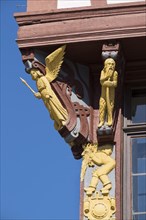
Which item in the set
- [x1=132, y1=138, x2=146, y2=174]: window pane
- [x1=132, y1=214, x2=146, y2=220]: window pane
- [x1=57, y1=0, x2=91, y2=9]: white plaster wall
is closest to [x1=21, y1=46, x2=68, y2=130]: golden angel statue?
[x1=57, y1=0, x2=91, y2=9]: white plaster wall

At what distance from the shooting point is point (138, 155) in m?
13.7

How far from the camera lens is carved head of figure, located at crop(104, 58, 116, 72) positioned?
13.5 metres

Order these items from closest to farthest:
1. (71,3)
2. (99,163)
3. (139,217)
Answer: (139,217), (99,163), (71,3)

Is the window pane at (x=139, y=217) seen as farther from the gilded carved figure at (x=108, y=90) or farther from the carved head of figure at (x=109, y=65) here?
the carved head of figure at (x=109, y=65)

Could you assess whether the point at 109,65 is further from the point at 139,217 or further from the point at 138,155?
the point at 139,217

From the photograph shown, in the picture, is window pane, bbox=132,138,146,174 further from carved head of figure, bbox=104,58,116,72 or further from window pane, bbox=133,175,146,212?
carved head of figure, bbox=104,58,116,72

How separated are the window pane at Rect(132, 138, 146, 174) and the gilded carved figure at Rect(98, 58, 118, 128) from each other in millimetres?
517

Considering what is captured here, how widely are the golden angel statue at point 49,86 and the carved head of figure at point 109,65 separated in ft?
1.82

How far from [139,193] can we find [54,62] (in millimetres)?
1850

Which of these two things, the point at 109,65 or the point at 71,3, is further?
the point at 71,3

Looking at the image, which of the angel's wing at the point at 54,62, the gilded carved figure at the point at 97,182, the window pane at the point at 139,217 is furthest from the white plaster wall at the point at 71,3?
the window pane at the point at 139,217

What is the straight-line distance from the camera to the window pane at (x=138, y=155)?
13.6 metres

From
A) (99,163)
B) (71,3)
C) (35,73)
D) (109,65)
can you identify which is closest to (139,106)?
(109,65)

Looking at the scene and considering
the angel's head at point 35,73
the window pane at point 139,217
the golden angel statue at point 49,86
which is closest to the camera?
the window pane at point 139,217
